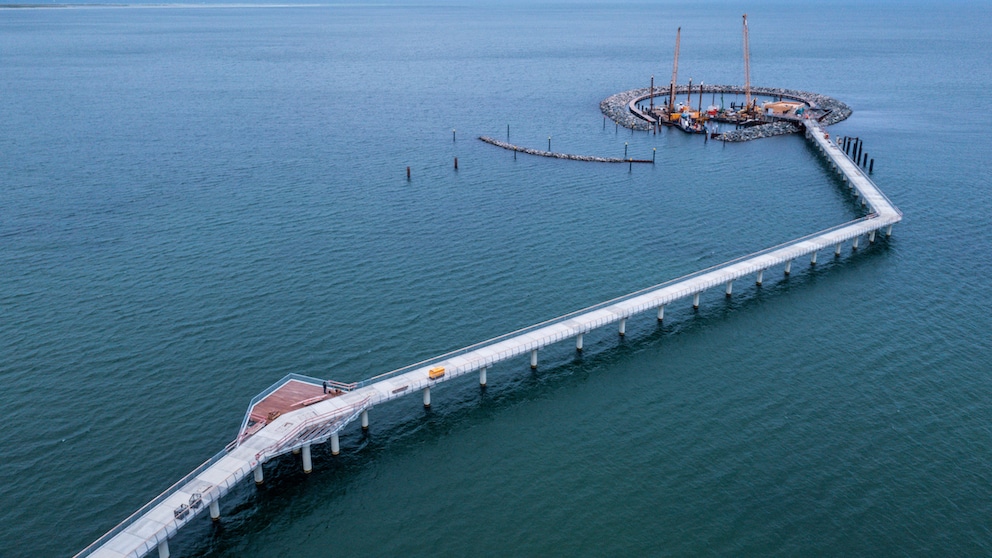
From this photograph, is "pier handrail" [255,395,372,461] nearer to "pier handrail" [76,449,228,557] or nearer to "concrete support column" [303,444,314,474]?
"concrete support column" [303,444,314,474]

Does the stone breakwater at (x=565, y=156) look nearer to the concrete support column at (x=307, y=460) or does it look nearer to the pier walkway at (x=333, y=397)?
the pier walkway at (x=333, y=397)

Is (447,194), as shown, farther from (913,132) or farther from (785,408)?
(913,132)

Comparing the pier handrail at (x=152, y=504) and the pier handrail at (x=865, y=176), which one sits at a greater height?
the pier handrail at (x=865, y=176)

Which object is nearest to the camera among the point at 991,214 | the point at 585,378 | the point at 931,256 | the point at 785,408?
the point at 785,408

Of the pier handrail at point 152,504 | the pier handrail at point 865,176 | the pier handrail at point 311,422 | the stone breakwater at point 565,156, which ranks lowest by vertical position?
the pier handrail at point 152,504

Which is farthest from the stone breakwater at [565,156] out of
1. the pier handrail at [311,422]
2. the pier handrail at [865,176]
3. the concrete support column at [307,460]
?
the concrete support column at [307,460]

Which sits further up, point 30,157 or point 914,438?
point 30,157

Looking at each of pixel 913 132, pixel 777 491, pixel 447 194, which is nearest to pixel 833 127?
pixel 913 132

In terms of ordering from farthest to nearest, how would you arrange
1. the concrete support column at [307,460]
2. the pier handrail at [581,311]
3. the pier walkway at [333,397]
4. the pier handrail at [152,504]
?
the pier handrail at [581,311]
the concrete support column at [307,460]
the pier walkway at [333,397]
the pier handrail at [152,504]

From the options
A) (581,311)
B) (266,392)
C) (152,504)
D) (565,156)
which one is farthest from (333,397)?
(565,156)

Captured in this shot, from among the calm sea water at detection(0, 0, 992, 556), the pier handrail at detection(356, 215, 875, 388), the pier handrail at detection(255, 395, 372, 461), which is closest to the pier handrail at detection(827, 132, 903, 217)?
the calm sea water at detection(0, 0, 992, 556)
